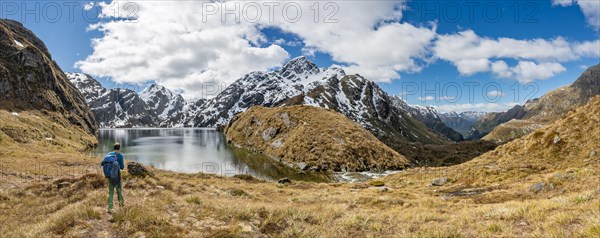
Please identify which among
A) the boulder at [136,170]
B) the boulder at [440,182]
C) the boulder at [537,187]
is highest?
the boulder at [136,170]

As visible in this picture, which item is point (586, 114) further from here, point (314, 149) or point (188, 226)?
point (314, 149)

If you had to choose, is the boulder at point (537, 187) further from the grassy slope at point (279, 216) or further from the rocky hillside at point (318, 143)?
the rocky hillside at point (318, 143)

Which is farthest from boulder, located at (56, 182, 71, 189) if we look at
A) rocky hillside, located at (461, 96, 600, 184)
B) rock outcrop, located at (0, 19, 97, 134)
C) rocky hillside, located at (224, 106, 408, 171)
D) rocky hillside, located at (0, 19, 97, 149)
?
rock outcrop, located at (0, 19, 97, 134)

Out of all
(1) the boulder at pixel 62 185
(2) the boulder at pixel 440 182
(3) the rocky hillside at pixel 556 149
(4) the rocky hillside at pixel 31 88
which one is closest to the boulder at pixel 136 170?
(1) the boulder at pixel 62 185

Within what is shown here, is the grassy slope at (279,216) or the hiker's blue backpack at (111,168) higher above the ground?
the hiker's blue backpack at (111,168)

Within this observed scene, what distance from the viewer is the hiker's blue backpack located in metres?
14.6

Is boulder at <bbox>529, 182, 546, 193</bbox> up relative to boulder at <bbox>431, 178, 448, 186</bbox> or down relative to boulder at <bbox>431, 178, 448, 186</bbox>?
up

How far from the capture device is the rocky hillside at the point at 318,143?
7688 cm

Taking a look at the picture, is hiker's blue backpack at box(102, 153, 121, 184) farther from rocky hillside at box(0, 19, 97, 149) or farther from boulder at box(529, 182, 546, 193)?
rocky hillside at box(0, 19, 97, 149)

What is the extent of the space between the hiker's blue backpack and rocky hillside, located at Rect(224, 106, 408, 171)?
198ft

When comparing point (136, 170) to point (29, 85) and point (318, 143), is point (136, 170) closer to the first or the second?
point (318, 143)

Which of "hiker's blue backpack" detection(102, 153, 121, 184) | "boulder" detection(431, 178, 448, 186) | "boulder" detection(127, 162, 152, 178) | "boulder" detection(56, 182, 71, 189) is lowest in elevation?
"boulder" detection(431, 178, 448, 186)

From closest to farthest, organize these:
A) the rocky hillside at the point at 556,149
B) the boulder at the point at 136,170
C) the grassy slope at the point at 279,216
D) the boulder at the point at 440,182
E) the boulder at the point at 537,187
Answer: the grassy slope at the point at 279,216 → the boulder at the point at 537,187 → the boulder at the point at 136,170 → the rocky hillside at the point at 556,149 → the boulder at the point at 440,182

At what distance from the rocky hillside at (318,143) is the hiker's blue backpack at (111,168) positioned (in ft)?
198
